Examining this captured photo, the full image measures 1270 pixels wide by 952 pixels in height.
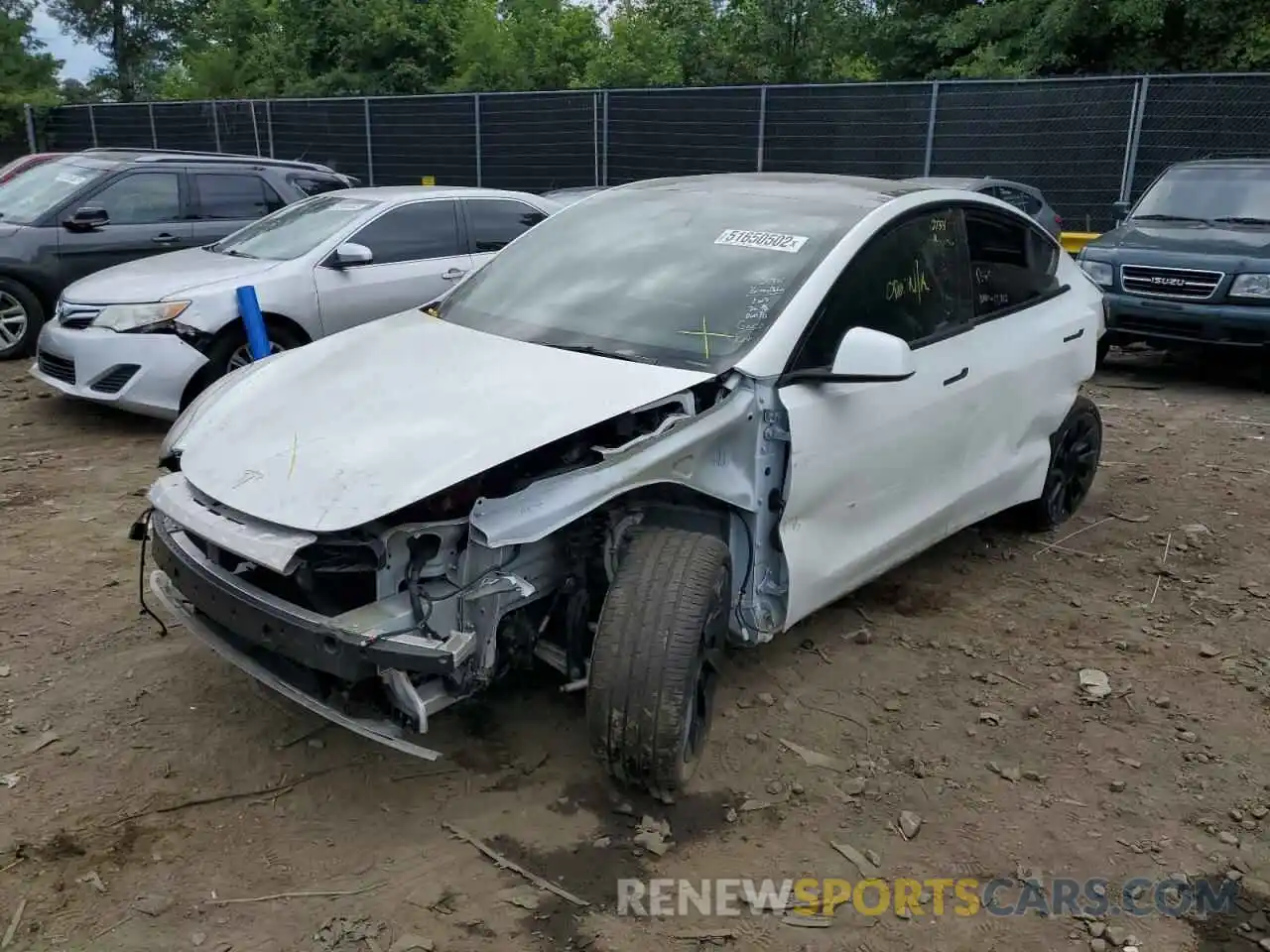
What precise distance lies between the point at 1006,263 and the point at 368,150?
16688 millimetres

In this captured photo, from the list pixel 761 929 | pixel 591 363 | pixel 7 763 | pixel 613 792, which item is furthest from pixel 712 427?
pixel 7 763

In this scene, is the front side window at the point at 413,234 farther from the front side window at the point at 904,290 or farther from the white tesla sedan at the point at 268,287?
the front side window at the point at 904,290

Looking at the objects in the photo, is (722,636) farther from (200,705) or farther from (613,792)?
(200,705)

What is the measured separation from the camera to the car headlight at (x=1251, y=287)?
8.22 meters

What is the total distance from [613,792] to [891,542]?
143 centimetres

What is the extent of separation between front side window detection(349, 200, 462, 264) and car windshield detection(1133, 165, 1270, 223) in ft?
20.2

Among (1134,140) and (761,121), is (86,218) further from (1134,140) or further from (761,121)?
(1134,140)

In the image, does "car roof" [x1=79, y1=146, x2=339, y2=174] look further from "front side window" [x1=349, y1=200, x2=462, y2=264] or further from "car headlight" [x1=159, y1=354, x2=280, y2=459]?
"car headlight" [x1=159, y1=354, x2=280, y2=459]

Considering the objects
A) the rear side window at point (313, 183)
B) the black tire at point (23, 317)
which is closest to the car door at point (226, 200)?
the rear side window at point (313, 183)

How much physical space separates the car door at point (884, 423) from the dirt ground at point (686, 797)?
0.47 metres

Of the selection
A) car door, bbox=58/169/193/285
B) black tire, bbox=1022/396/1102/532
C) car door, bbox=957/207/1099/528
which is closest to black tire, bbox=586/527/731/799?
car door, bbox=957/207/1099/528

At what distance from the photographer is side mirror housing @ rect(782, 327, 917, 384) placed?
339 cm

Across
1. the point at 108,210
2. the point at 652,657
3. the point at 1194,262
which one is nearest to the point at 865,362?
the point at 652,657

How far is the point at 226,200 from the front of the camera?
9195mm
